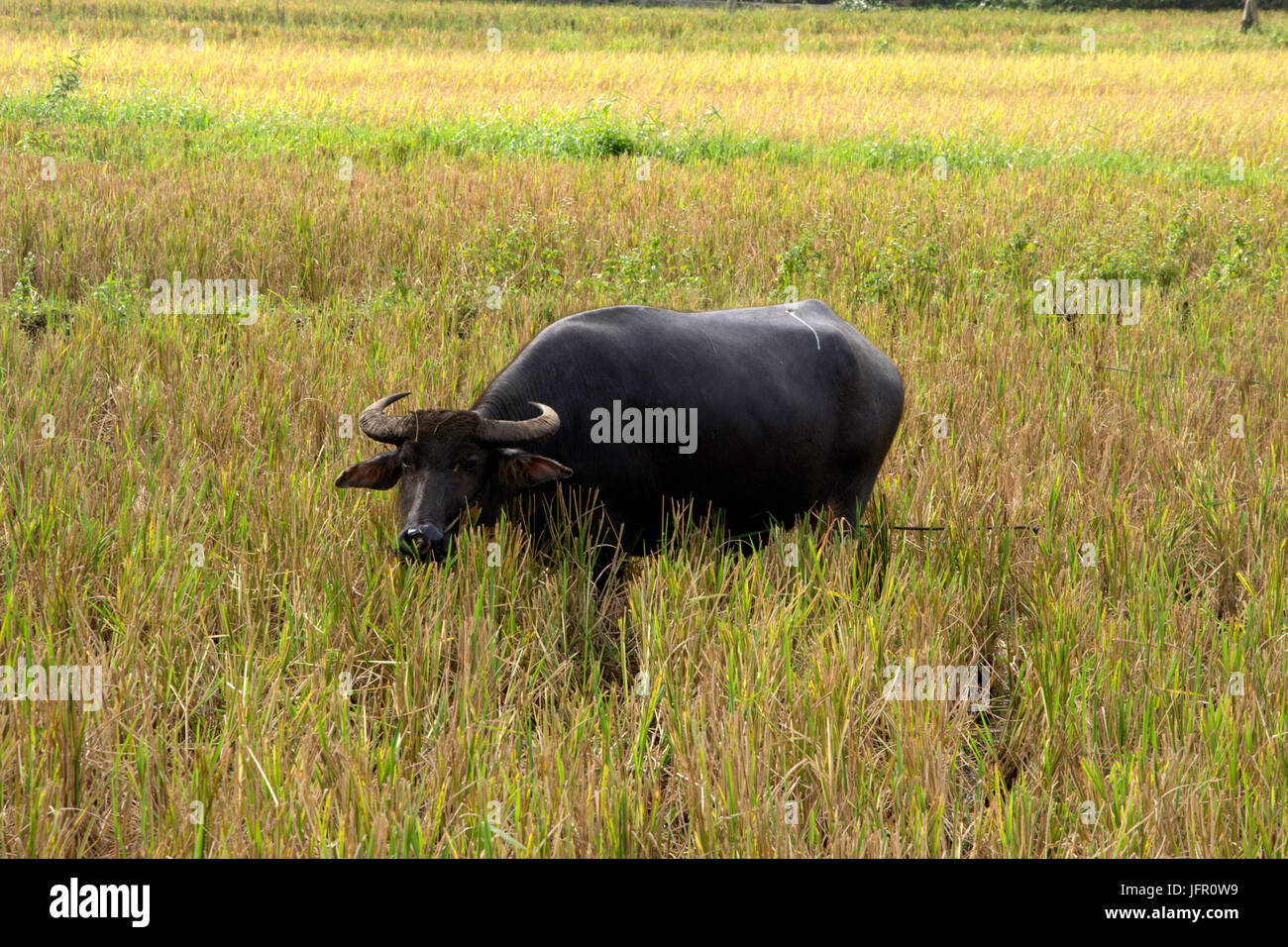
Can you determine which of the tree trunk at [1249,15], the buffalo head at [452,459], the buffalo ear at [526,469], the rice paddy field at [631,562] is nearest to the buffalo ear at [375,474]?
the buffalo head at [452,459]

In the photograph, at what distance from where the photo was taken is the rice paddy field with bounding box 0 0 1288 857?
2.05m

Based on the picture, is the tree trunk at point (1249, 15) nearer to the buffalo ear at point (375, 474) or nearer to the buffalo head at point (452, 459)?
the buffalo head at point (452, 459)

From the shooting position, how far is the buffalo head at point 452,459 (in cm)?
299

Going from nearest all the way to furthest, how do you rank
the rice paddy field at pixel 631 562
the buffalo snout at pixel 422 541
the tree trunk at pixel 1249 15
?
the rice paddy field at pixel 631 562, the buffalo snout at pixel 422 541, the tree trunk at pixel 1249 15

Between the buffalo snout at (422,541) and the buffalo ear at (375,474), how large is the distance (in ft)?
0.96

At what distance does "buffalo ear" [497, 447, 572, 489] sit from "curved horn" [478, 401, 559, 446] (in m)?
0.04

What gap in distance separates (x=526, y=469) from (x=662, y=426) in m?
0.59

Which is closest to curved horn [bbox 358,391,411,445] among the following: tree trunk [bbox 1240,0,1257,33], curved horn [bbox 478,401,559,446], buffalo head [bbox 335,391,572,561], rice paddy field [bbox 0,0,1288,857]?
buffalo head [bbox 335,391,572,561]

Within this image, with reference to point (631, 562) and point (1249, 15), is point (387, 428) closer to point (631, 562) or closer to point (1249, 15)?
point (631, 562)

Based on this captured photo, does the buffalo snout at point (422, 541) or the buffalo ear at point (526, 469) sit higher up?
the buffalo ear at point (526, 469)

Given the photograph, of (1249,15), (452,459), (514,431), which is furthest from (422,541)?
(1249,15)

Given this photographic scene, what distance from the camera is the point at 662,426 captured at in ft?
11.3
